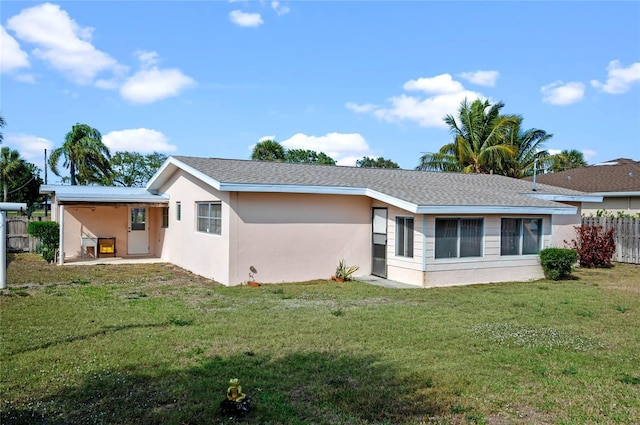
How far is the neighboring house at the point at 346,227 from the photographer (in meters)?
12.0

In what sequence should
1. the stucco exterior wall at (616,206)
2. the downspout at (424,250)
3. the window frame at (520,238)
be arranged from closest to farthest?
the downspout at (424,250) < the window frame at (520,238) < the stucco exterior wall at (616,206)

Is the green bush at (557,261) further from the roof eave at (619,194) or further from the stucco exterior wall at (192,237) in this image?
the stucco exterior wall at (192,237)

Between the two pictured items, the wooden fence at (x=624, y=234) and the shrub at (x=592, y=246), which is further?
the wooden fence at (x=624, y=234)

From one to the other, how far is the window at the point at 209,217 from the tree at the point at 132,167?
3121cm

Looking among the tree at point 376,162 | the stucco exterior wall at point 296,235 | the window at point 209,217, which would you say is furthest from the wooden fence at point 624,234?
the tree at point 376,162

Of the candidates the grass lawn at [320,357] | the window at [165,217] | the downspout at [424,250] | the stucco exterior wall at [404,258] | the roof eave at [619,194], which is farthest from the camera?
the roof eave at [619,194]

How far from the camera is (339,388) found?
482 cm

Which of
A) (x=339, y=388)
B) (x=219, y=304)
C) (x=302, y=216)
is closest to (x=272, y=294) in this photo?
(x=219, y=304)

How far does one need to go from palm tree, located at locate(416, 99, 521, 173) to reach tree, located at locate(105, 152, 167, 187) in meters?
26.0

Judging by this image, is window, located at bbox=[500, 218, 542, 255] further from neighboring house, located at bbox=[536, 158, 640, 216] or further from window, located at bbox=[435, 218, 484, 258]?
neighboring house, located at bbox=[536, 158, 640, 216]

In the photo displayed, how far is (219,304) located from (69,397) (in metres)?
4.85

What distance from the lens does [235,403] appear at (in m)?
4.12

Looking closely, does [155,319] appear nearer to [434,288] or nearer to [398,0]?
[434,288]

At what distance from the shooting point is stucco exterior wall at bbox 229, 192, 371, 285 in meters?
12.2
